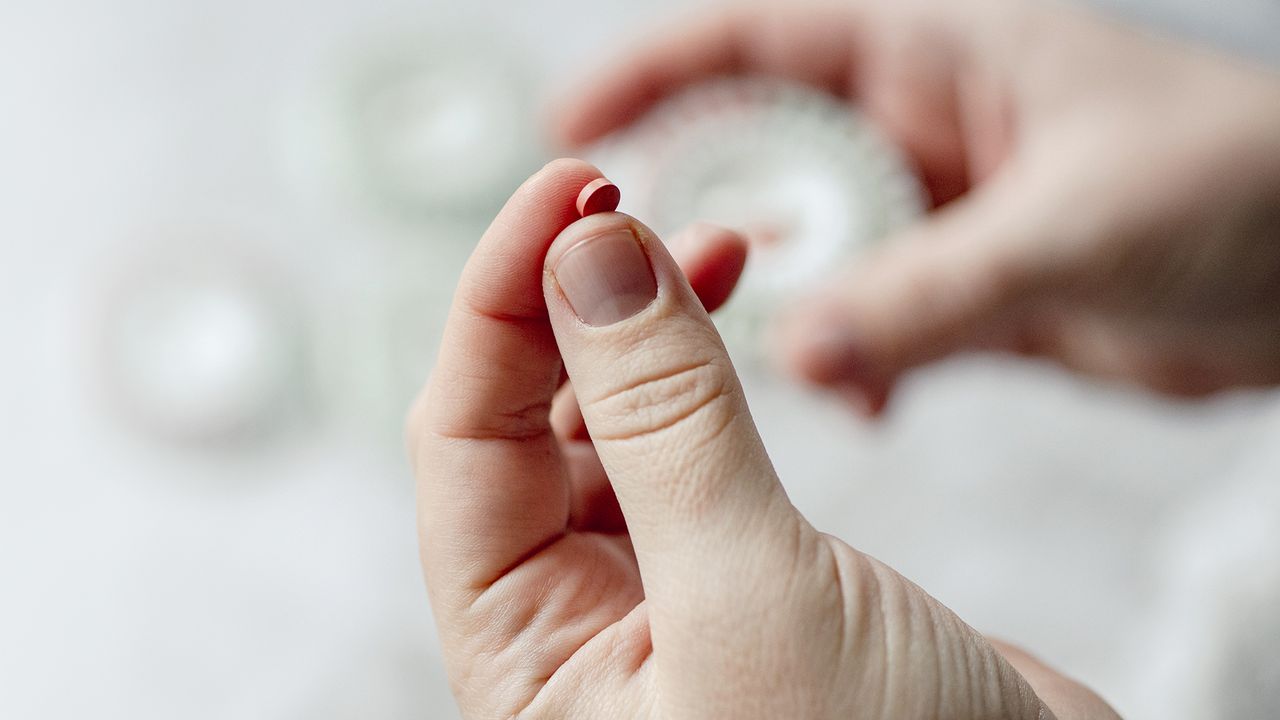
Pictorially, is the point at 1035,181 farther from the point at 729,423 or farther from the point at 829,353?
the point at 729,423

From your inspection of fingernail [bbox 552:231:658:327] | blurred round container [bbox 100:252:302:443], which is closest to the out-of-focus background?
blurred round container [bbox 100:252:302:443]

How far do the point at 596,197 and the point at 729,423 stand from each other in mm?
63

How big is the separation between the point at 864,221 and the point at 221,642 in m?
0.41

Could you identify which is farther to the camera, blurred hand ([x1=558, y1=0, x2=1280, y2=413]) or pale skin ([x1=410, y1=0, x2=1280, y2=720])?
blurred hand ([x1=558, y1=0, x2=1280, y2=413])

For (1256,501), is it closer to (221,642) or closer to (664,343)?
(664,343)

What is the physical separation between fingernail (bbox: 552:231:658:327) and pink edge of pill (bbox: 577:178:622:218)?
13 millimetres

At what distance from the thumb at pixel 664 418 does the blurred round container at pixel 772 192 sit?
10.3 inches

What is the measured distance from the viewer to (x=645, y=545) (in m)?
0.23

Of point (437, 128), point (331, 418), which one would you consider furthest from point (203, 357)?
point (437, 128)

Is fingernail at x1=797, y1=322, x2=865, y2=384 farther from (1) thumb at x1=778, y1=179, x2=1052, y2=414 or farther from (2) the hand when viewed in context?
(2) the hand

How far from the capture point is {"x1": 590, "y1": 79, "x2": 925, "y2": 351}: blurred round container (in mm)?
500

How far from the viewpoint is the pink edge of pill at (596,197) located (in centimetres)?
23

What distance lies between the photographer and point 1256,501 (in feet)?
1.73

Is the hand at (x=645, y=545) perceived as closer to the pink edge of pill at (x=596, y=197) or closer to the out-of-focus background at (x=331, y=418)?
the pink edge of pill at (x=596, y=197)
